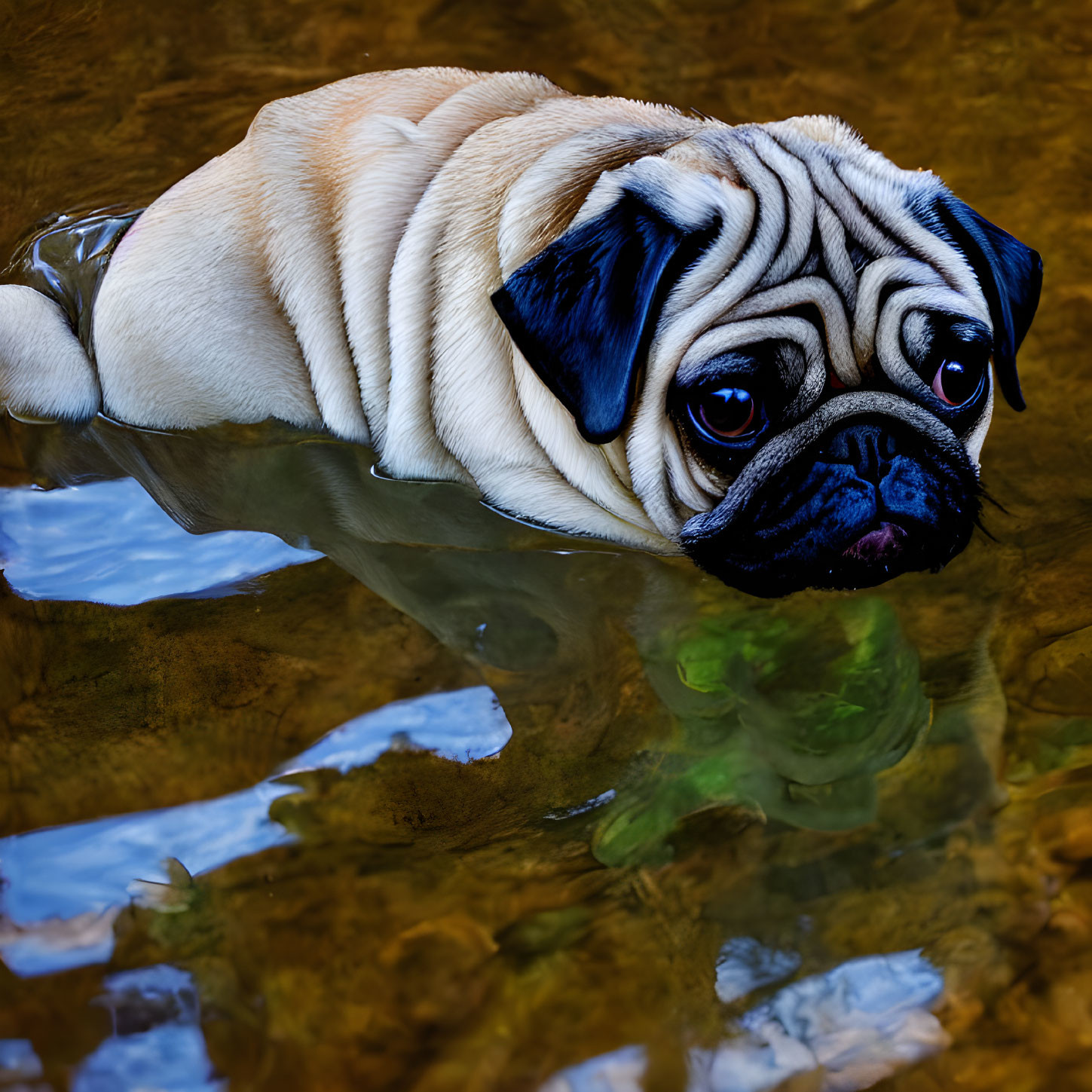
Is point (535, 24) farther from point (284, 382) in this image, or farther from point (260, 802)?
point (260, 802)

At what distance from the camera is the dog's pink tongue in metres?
2.33

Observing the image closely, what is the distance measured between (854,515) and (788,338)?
14.9 inches

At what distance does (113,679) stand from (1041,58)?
12.8ft

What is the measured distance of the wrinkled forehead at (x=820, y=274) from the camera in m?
2.30

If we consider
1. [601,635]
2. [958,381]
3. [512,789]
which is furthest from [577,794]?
[958,381]

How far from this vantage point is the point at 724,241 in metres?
2.34

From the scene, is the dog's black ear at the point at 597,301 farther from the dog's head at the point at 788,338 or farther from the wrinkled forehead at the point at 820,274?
the wrinkled forehead at the point at 820,274

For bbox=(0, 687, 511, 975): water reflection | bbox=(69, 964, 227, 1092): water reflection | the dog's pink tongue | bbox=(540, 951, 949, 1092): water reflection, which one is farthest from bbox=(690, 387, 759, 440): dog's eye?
bbox=(69, 964, 227, 1092): water reflection

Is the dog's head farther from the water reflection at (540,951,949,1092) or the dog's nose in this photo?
the water reflection at (540,951,949,1092)

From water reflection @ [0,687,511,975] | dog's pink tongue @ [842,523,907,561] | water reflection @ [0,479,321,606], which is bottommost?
water reflection @ [0,687,511,975]

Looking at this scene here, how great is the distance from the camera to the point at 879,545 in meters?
2.35

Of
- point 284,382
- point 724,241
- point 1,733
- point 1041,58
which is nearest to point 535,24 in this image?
point 1041,58

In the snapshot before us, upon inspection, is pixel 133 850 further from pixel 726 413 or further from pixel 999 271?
pixel 999 271

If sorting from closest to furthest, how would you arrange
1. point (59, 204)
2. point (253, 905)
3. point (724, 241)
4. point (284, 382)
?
point (253, 905) < point (724, 241) < point (284, 382) < point (59, 204)
